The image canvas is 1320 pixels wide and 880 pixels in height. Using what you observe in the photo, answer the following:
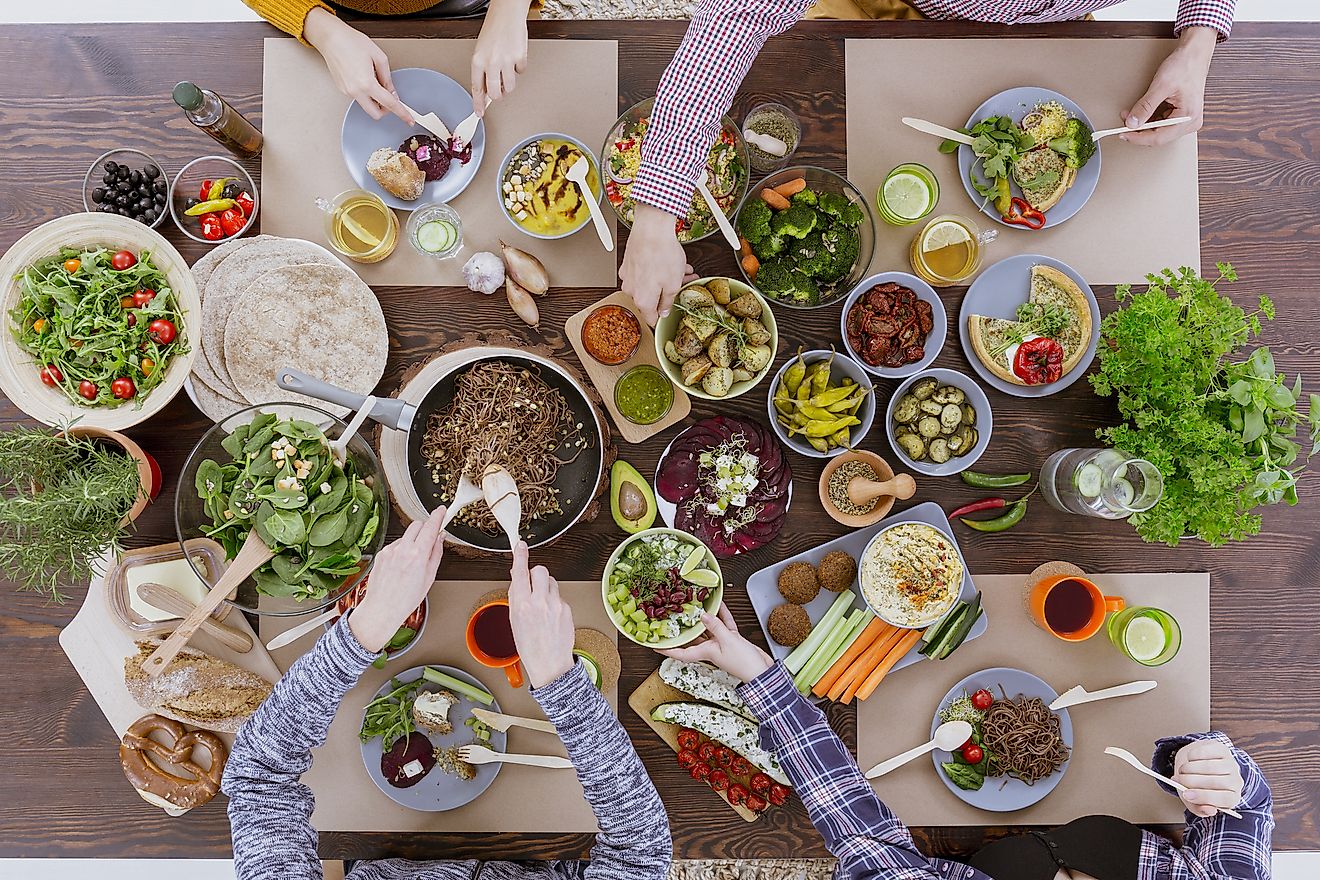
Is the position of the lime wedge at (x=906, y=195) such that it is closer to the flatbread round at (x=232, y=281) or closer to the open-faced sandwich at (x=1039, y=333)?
the open-faced sandwich at (x=1039, y=333)

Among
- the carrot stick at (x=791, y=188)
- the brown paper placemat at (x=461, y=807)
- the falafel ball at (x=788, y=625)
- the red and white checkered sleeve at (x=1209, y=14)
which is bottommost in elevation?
the brown paper placemat at (x=461, y=807)

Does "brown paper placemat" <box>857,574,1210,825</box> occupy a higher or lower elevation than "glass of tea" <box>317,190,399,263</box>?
lower

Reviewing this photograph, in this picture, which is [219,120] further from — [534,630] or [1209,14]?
[1209,14]

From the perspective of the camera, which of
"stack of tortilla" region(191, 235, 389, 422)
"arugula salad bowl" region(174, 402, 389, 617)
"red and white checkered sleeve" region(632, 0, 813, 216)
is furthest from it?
"stack of tortilla" region(191, 235, 389, 422)

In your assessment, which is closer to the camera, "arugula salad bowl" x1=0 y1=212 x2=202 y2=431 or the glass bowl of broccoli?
"arugula salad bowl" x1=0 y1=212 x2=202 y2=431

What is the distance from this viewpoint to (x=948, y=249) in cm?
233

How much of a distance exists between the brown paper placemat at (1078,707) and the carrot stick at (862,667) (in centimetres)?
10

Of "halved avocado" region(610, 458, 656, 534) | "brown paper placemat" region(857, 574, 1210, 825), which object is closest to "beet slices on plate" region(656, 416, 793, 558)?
"halved avocado" region(610, 458, 656, 534)

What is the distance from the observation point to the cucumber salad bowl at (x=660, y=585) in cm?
221

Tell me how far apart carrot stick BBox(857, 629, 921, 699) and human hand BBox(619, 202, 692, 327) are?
3.94 ft

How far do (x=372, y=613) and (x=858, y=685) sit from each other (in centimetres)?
139

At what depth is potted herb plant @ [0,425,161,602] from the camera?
6.64 ft

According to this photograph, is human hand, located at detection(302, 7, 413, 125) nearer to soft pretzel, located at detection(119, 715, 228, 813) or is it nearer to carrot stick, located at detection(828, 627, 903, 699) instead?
soft pretzel, located at detection(119, 715, 228, 813)

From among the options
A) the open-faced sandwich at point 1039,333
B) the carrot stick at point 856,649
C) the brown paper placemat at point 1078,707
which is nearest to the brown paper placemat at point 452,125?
the open-faced sandwich at point 1039,333
